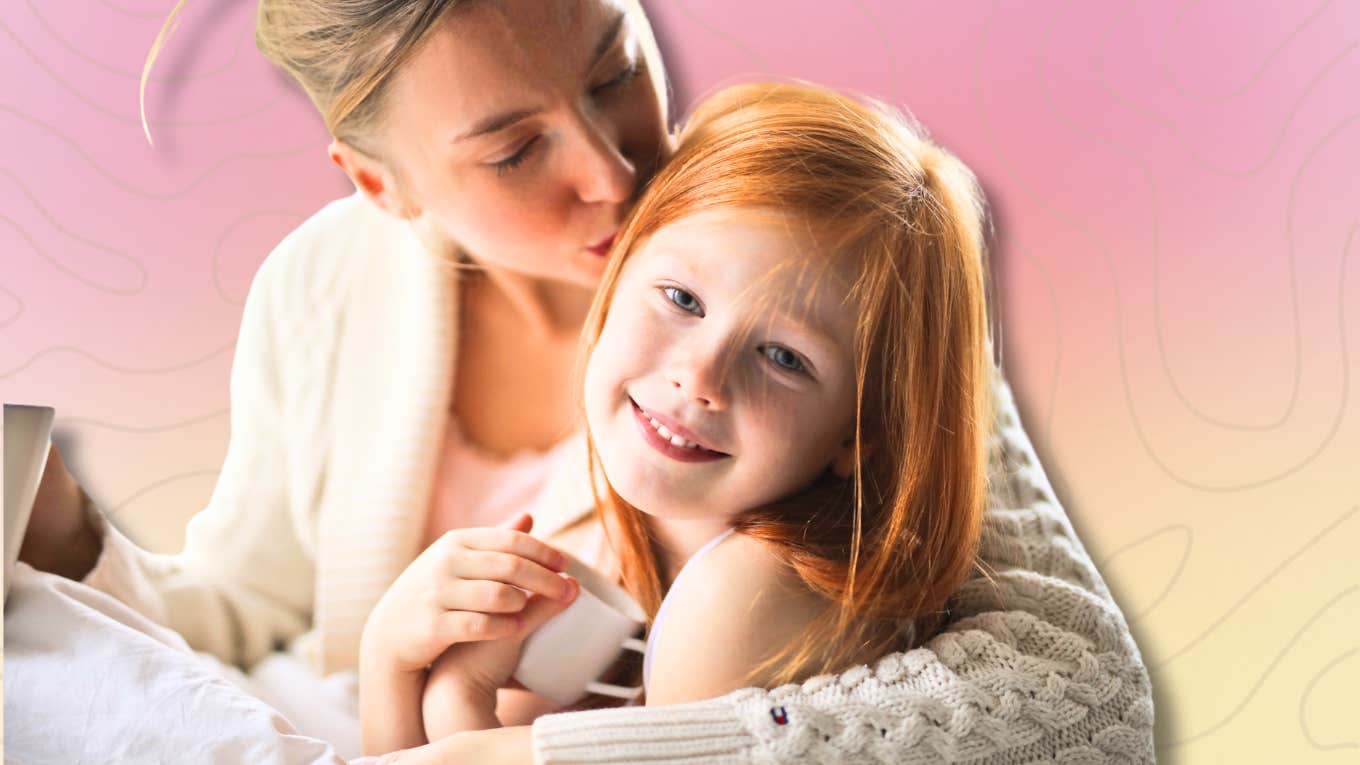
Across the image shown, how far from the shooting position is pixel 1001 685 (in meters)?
0.90

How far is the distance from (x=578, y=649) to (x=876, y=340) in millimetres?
325

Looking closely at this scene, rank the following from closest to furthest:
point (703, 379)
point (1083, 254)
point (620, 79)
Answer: point (703, 379), point (620, 79), point (1083, 254)

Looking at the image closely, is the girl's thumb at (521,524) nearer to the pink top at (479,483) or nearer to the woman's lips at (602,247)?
the pink top at (479,483)

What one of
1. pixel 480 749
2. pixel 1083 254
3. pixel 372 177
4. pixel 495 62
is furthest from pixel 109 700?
pixel 1083 254

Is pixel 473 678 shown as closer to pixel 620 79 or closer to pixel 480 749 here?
pixel 480 749

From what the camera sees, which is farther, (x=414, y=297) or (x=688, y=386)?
(x=414, y=297)

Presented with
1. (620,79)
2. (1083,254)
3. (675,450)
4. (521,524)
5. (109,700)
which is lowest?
(109,700)

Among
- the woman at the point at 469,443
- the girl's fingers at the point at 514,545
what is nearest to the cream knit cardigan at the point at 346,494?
the woman at the point at 469,443

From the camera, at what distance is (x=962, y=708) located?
877 millimetres

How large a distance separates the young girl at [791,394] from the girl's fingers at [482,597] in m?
0.03

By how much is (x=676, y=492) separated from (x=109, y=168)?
1.75 feet

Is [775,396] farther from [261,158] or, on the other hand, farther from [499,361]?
[261,158]

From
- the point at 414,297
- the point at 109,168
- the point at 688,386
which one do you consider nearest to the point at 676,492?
the point at 688,386

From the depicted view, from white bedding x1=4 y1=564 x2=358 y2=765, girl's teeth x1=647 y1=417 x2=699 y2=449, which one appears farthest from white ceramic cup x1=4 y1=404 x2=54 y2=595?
girl's teeth x1=647 y1=417 x2=699 y2=449
